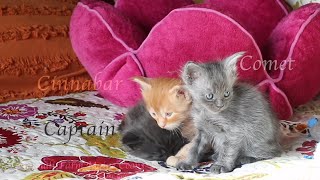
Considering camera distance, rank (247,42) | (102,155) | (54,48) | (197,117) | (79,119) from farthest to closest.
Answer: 1. (54,48)
2. (79,119)
3. (247,42)
4. (102,155)
5. (197,117)

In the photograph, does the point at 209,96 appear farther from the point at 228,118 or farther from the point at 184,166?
the point at 184,166

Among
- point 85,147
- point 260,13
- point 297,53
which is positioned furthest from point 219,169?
point 260,13

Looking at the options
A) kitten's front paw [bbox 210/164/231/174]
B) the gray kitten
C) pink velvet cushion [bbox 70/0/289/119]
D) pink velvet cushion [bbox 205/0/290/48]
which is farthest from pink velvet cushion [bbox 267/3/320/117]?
kitten's front paw [bbox 210/164/231/174]

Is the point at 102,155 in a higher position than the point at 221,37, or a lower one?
lower

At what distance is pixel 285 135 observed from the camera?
49.2 inches

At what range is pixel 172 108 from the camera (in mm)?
1107

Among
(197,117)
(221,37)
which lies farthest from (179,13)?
(197,117)

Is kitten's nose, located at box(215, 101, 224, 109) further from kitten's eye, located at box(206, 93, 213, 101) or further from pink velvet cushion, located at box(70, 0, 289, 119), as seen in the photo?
pink velvet cushion, located at box(70, 0, 289, 119)

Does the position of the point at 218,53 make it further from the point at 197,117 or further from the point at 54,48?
the point at 54,48

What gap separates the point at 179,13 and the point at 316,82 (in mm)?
461

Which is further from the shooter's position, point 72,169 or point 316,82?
point 316,82

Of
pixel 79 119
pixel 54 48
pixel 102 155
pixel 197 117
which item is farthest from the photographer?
pixel 54 48

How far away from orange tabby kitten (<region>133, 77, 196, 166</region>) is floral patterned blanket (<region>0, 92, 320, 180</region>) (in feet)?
0.28

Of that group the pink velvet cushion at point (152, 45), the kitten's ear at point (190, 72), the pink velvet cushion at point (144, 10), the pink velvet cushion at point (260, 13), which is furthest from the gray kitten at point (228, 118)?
the pink velvet cushion at point (144, 10)
